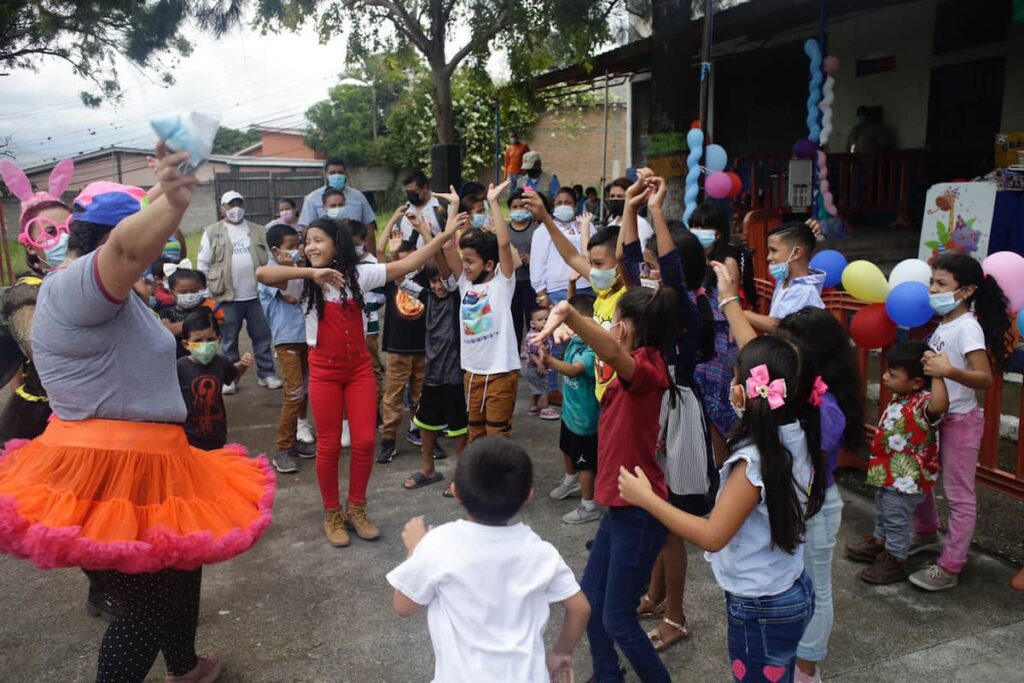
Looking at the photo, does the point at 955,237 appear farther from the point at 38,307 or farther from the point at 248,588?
the point at 38,307

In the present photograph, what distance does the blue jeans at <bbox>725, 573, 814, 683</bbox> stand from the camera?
2340 mm

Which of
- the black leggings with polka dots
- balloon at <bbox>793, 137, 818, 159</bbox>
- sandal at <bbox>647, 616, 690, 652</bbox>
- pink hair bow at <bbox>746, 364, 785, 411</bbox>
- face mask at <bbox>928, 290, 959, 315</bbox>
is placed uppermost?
balloon at <bbox>793, 137, 818, 159</bbox>

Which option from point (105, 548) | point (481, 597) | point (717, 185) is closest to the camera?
point (481, 597)

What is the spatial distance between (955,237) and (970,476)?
4893mm

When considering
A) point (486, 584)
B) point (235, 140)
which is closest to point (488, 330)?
point (486, 584)

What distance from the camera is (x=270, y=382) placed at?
7555mm

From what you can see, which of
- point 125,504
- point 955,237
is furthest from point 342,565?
point 955,237

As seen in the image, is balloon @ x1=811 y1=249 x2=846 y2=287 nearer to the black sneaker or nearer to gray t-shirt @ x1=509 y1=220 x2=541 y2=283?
gray t-shirt @ x1=509 y1=220 x2=541 y2=283

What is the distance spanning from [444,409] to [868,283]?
2.59 metres

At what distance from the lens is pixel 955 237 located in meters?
7.79

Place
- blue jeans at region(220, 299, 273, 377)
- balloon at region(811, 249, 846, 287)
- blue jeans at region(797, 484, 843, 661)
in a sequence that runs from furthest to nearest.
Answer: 1. blue jeans at region(220, 299, 273, 377)
2. balloon at region(811, 249, 846, 287)
3. blue jeans at region(797, 484, 843, 661)

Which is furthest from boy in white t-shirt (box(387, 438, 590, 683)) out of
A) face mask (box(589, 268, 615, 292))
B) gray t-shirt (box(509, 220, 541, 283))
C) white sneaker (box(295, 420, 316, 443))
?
gray t-shirt (box(509, 220, 541, 283))

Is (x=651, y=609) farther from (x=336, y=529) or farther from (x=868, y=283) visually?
(x=868, y=283)

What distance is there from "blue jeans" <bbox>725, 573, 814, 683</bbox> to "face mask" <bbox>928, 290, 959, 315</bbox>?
1.83 meters
